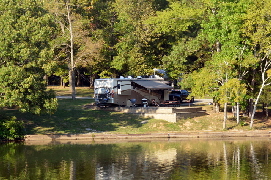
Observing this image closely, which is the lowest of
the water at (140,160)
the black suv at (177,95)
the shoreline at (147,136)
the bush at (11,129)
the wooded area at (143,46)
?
the water at (140,160)

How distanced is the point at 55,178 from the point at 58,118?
19.6 m

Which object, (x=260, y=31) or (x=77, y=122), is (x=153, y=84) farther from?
(x=260, y=31)

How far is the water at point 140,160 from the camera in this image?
2825 cm

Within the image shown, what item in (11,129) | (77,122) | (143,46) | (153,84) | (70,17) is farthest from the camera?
(143,46)

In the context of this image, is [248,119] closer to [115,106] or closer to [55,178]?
[115,106]

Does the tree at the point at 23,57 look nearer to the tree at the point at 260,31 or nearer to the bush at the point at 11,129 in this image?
the bush at the point at 11,129

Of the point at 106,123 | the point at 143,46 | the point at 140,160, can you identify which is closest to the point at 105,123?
the point at 106,123

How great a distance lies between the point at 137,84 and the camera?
52750 millimetres

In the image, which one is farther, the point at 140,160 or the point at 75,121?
the point at 75,121

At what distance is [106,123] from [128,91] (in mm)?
6785

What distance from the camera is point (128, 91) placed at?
171 ft

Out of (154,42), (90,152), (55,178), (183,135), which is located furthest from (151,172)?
(154,42)

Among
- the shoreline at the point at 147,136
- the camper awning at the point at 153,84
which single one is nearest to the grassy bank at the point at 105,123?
the shoreline at the point at 147,136

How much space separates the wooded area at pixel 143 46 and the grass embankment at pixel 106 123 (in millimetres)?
2535
